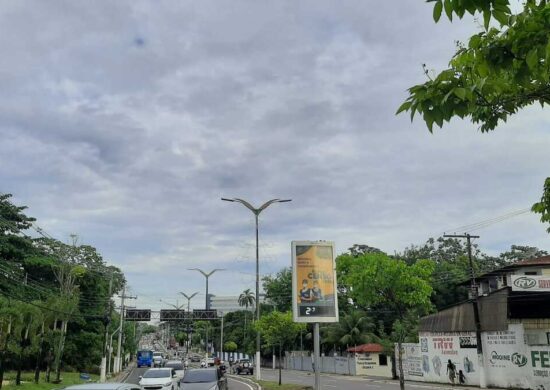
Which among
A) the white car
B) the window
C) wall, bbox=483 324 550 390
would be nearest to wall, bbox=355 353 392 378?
the window

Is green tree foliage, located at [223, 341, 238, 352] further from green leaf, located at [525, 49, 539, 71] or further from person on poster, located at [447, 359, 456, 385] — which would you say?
green leaf, located at [525, 49, 539, 71]

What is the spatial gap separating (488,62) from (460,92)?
49 cm

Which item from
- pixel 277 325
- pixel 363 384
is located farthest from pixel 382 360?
pixel 277 325

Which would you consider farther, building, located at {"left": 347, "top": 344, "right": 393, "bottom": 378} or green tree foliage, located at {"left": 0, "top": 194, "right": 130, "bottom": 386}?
building, located at {"left": 347, "top": 344, "right": 393, "bottom": 378}

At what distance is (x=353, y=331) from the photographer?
57.1m

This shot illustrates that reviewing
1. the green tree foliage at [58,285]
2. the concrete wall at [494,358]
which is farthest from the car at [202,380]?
the green tree foliage at [58,285]

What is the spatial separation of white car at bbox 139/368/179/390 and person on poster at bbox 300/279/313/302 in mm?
8052

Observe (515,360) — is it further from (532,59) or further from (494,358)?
(532,59)

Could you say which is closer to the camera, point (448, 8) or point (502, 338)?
point (448, 8)

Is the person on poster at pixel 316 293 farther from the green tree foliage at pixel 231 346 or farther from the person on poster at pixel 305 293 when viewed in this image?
the green tree foliage at pixel 231 346

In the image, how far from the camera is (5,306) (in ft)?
103

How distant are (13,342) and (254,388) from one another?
14.8 metres

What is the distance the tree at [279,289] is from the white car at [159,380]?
5870cm

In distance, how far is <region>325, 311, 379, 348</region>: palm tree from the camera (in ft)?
187
